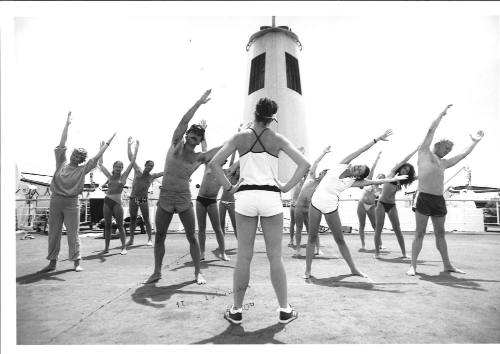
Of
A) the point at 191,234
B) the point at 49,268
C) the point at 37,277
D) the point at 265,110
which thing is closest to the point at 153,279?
the point at 191,234

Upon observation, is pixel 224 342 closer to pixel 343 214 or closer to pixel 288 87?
→ pixel 343 214

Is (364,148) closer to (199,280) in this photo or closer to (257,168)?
(257,168)

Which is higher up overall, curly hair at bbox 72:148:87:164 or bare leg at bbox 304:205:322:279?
curly hair at bbox 72:148:87:164

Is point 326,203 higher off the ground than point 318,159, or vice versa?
point 318,159

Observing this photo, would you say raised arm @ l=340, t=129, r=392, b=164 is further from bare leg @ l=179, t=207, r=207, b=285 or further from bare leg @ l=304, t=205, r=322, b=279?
bare leg @ l=179, t=207, r=207, b=285

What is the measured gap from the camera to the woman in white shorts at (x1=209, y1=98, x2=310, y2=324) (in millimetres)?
2518

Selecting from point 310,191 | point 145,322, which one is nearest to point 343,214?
point 310,191

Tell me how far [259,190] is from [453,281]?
128 inches

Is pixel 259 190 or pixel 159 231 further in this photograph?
pixel 159 231

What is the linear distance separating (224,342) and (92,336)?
39.7 inches

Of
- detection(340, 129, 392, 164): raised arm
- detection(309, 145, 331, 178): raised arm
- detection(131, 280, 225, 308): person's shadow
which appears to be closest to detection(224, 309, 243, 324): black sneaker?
detection(131, 280, 225, 308): person's shadow

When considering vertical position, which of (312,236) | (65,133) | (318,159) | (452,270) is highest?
(65,133)

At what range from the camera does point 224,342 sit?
84.7 inches

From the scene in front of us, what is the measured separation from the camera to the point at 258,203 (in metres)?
2.50
